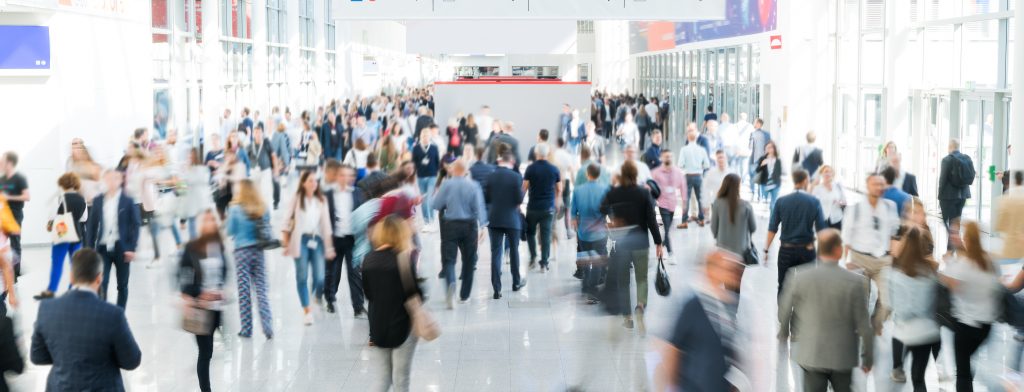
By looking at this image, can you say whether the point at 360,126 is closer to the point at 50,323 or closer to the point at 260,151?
the point at 260,151

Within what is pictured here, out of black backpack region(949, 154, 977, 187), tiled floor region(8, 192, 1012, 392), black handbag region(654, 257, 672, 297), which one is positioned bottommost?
tiled floor region(8, 192, 1012, 392)

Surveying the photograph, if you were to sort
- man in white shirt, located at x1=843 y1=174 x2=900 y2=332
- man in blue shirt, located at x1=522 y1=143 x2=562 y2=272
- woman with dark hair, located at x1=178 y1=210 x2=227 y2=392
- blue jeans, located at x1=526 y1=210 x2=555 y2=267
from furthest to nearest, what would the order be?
blue jeans, located at x1=526 y1=210 x2=555 y2=267
man in blue shirt, located at x1=522 y1=143 x2=562 y2=272
man in white shirt, located at x1=843 y1=174 x2=900 y2=332
woman with dark hair, located at x1=178 y1=210 x2=227 y2=392

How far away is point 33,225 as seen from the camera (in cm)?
1644

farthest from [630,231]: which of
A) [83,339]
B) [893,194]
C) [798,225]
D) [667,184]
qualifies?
[667,184]

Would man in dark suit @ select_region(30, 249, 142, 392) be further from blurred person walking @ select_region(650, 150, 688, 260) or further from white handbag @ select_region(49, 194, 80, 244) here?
blurred person walking @ select_region(650, 150, 688, 260)

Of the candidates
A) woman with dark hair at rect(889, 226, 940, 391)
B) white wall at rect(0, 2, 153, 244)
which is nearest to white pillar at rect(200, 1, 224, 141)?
white wall at rect(0, 2, 153, 244)

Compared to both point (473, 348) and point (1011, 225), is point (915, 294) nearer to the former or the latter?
point (1011, 225)

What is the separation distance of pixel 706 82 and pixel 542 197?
2331cm

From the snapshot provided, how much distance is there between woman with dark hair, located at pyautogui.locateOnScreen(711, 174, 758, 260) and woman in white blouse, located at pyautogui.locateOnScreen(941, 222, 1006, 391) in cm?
285

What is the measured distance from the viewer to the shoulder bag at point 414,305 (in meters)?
7.14

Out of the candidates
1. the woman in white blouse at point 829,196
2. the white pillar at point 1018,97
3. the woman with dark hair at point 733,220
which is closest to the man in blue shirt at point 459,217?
the woman with dark hair at point 733,220

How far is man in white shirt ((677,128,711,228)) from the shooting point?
1758 centimetres

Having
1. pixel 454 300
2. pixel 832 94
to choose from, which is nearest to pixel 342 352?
pixel 454 300

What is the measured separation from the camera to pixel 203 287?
27.4ft
